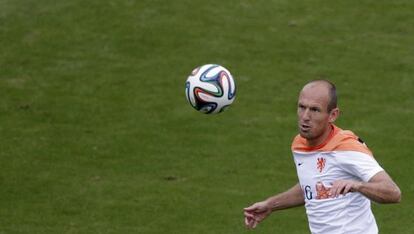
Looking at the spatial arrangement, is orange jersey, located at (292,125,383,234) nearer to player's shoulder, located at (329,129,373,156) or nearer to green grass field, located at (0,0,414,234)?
player's shoulder, located at (329,129,373,156)

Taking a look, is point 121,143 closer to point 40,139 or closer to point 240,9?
point 40,139

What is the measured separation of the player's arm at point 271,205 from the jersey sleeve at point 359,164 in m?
0.92

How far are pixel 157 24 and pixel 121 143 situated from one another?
509 cm

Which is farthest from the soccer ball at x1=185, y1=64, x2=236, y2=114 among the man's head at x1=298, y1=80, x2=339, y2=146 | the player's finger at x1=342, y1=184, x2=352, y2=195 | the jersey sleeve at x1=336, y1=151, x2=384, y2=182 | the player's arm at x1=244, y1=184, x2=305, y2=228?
the player's finger at x1=342, y1=184, x2=352, y2=195

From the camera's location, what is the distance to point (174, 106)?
17.3m

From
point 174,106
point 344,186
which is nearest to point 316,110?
point 344,186

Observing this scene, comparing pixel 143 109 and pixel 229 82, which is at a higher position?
pixel 229 82

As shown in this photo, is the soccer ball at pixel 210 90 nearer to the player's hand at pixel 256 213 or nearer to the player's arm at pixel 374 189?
the player's hand at pixel 256 213

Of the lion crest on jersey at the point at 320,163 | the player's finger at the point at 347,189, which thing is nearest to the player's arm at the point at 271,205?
the lion crest on jersey at the point at 320,163

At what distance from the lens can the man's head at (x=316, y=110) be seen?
7582 millimetres

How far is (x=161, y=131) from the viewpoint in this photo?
16328 millimetres

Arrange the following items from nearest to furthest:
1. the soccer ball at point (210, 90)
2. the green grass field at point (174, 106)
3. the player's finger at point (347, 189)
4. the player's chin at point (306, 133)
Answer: the player's finger at point (347, 189), the player's chin at point (306, 133), the soccer ball at point (210, 90), the green grass field at point (174, 106)

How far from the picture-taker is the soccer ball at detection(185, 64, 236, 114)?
409 inches

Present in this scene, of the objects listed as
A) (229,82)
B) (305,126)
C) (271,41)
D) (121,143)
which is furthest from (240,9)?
(305,126)
